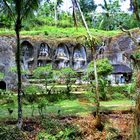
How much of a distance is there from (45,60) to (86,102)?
19667 millimetres

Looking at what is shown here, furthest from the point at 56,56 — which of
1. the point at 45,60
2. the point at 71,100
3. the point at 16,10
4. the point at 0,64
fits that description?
the point at 16,10

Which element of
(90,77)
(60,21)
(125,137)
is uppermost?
(60,21)

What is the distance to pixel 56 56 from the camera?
44.4 metres

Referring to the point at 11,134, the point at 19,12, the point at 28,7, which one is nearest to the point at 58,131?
the point at 11,134

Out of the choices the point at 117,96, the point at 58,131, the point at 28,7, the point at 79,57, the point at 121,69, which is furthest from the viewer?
the point at 79,57

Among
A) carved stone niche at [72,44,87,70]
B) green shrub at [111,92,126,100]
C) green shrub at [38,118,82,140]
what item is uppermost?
carved stone niche at [72,44,87,70]

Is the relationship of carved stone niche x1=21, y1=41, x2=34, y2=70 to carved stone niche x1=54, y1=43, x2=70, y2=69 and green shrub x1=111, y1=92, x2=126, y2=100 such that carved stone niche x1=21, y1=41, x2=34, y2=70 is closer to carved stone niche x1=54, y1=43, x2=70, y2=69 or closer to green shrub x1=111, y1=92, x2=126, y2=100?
carved stone niche x1=54, y1=43, x2=70, y2=69

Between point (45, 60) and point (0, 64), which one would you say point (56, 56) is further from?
point (0, 64)

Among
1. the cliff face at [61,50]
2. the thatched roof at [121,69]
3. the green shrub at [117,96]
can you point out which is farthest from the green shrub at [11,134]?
the thatched roof at [121,69]

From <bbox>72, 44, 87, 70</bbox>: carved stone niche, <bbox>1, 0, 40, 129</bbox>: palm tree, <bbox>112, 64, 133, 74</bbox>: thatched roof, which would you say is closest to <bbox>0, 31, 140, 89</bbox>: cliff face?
<bbox>72, 44, 87, 70</bbox>: carved stone niche

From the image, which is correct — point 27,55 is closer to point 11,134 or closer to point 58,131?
point 58,131

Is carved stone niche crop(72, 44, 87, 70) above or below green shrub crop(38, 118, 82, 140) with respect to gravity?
above

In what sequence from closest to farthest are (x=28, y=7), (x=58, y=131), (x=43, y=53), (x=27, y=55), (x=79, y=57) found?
1. (x=58, y=131)
2. (x=28, y=7)
3. (x=43, y=53)
4. (x=27, y=55)
5. (x=79, y=57)

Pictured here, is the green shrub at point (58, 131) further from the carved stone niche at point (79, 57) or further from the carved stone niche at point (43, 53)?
the carved stone niche at point (79, 57)
